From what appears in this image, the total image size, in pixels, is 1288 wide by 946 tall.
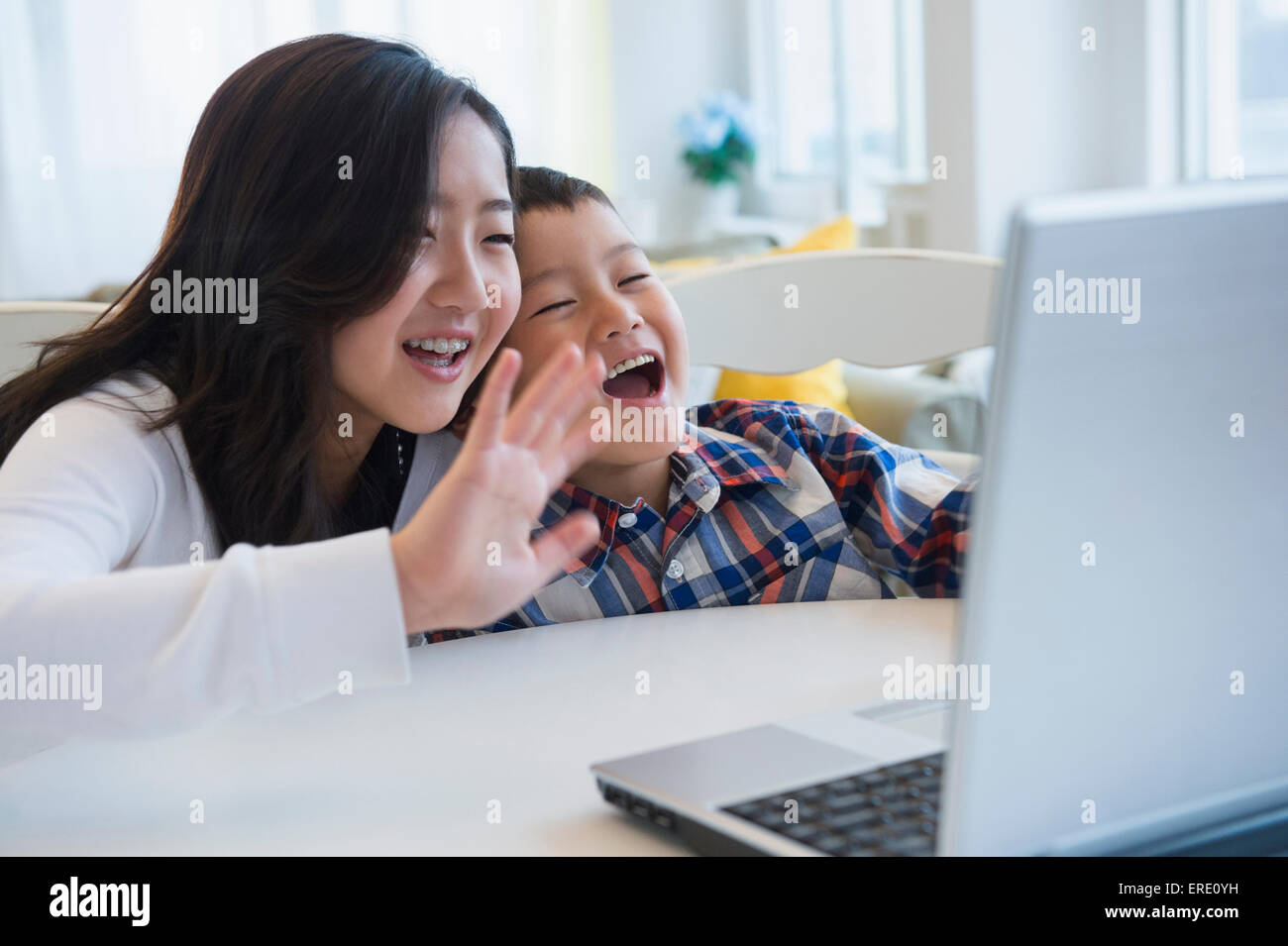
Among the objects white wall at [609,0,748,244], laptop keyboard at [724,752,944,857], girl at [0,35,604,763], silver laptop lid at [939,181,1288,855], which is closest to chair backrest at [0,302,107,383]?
girl at [0,35,604,763]

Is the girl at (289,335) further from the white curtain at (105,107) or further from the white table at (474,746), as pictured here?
the white curtain at (105,107)

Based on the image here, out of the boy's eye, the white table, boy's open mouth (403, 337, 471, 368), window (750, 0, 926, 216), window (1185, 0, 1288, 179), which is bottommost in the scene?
the white table

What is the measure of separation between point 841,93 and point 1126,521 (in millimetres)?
3615

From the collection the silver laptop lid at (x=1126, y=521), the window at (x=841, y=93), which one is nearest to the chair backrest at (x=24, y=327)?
the silver laptop lid at (x=1126, y=521)

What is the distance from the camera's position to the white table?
1.83ft

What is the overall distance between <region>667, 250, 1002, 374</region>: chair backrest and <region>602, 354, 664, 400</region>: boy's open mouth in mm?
211

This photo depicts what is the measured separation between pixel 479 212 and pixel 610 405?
0.17 meters

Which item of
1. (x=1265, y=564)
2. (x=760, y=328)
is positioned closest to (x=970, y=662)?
(x=1265, y=564)

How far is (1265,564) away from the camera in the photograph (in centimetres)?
45

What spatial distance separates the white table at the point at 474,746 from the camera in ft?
1.83

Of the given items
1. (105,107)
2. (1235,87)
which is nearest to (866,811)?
(1235,87)

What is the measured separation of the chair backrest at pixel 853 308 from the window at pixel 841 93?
2079mm

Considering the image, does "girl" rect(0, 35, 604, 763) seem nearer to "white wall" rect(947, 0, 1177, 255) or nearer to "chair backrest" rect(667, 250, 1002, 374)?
"chair backrest" rect(667, 250, 1002, 374)
